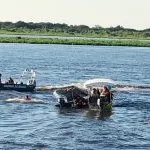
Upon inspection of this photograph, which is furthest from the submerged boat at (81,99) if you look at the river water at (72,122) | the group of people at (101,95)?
the river water at (72,122)

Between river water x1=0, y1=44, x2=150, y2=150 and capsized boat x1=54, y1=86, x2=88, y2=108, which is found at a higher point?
capsized boat x1=54, y1=86, x2=88, y2=108

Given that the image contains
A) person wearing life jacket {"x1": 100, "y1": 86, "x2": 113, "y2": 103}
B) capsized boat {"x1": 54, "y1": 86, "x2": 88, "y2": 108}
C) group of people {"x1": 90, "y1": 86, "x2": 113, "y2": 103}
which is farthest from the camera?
capsized boat {"x1": 54, "y1": 86, "x2": 88, "y2": 108}

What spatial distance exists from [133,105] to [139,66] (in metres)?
54.7

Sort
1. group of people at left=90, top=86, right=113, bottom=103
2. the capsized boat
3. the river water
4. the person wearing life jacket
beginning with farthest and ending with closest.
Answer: the capsized boat
the person wearing life jacket
group of people at left=90, top=86, right=113, bottom=103
the river water

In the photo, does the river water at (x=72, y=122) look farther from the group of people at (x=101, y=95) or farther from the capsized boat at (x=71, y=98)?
the group of people at (x=101, y=95)

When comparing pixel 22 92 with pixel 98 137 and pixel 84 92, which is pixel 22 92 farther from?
pixel 98 137

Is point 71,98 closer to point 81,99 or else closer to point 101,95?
point 81,99

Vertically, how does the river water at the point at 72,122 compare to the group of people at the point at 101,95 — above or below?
below

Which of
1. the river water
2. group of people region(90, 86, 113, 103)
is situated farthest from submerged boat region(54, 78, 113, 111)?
the river water

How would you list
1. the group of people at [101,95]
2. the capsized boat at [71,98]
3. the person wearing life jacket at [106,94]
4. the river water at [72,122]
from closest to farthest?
1. the river water at [72,122]
2. the group of people at [101,95]
3. the person wearing life jacket at [106,94]
4. the capsized boat at [71,98]

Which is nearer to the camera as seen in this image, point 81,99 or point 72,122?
point 72,122

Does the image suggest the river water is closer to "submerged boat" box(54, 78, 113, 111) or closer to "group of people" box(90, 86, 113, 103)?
"submerged boat" box(54, 78, 113, 111)

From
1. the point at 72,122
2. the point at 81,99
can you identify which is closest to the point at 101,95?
the point at 81,99

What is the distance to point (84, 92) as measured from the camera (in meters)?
58.1
